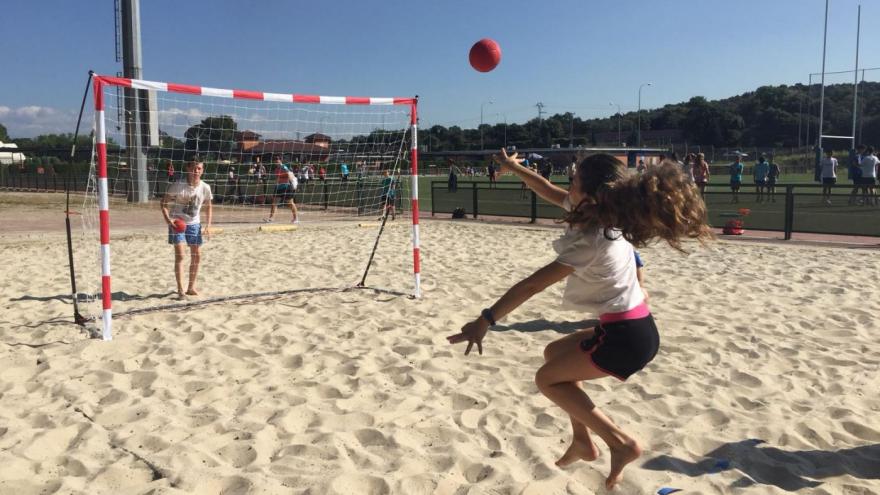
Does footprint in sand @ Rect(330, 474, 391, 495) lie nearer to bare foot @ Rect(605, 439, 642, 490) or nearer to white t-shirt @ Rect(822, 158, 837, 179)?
bare foot @ Rect(605, 439, 642, 490)

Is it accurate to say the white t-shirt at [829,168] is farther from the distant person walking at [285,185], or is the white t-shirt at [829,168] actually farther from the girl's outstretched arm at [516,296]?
the girl's outstretched arm at [516,296]

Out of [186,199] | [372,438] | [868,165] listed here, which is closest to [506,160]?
[372,438]

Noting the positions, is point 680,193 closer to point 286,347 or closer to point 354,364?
point 354,364

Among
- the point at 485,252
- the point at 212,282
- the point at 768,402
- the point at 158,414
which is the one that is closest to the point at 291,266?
the point at 212,282

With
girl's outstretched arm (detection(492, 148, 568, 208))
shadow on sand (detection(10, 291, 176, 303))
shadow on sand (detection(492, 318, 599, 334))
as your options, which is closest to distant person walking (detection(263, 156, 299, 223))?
shadow on sand (detection(10, 291, 176, 303))

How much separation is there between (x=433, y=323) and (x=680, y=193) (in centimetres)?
398

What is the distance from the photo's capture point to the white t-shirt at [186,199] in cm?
743

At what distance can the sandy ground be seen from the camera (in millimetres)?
3355

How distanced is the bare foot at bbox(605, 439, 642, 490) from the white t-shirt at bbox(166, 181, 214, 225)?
5788 millimetres

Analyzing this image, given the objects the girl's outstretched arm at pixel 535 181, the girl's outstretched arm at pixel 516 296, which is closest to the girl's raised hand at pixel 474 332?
the girl's outstretched arm at pixel 516 296

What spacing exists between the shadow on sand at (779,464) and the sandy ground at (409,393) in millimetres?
12

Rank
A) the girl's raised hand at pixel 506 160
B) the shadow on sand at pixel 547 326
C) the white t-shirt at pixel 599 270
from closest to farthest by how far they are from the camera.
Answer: the white t-shirt at pixel 599 270
the girl's raised hand at pixel 506 160
the shadow on sand at pixel 547 326

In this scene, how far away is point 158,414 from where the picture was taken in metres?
4.15

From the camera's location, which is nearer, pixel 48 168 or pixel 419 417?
pixel 419 417
